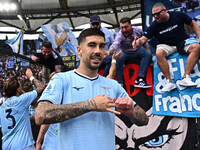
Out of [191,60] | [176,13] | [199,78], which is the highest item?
[176,13]

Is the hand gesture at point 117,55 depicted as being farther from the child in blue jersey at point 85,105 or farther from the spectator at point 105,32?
the child in blue jersey at point 85,105

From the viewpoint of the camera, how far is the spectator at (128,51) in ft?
15.5

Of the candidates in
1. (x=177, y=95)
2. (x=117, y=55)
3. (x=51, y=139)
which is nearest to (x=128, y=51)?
(x=117, y=55)

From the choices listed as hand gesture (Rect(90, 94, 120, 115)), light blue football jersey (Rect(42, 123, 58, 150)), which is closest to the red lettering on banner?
light blue football jersey (Rect(42, 123, 58, 150))

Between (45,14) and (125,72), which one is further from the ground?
(45,14)

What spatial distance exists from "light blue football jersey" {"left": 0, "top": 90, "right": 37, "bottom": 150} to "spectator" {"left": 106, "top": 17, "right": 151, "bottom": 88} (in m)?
2.01

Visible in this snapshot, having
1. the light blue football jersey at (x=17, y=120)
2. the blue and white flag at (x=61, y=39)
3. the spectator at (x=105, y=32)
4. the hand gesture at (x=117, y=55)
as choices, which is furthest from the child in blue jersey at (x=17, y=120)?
the blue and white flag at (x=61, y=39)

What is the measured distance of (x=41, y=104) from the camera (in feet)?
5.64

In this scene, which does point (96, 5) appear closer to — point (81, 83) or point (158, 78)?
point (158, 78)

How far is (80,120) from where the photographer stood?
70.0 inches

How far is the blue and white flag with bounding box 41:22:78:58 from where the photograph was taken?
6.84 metres

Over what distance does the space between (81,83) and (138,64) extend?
10.6 ft

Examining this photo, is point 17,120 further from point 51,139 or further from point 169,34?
point 169,34

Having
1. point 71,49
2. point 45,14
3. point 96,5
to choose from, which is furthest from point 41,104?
point 45,14
